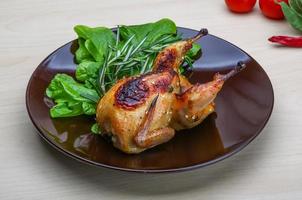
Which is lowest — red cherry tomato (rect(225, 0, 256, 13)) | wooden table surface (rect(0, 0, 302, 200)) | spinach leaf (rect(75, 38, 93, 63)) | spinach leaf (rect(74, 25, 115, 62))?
wooden table surface (rect(0, 0, 302, 200))

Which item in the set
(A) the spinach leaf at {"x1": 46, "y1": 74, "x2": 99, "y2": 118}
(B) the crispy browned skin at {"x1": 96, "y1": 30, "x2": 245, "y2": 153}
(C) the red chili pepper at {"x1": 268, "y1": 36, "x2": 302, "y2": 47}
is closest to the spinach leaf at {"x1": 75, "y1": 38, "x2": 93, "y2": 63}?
(A) the spinach leaf at {"x1": 46, "y1": 74, "x2": 99, "y2": 118}

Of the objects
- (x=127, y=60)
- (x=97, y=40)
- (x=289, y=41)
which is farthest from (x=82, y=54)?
(x=289, y=41)

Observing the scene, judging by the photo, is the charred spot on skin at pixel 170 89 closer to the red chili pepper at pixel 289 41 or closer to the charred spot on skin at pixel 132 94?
the charred spot on skin at pixel 132 94

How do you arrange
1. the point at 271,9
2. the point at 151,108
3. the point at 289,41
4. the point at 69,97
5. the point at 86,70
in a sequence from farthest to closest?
the point at 271,9, the point at 289,41, the point at 86,70, the point at 69,97, the point at 151,108

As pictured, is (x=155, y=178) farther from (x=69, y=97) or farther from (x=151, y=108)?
(x=69, y=97)

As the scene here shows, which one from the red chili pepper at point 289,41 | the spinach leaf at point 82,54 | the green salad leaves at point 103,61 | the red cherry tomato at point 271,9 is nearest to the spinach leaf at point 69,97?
the green salad leaves at point 103,61

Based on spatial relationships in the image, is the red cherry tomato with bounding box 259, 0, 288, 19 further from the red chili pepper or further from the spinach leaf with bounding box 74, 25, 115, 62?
the spinach leaf with bounding box 74, 25, 115, 62
